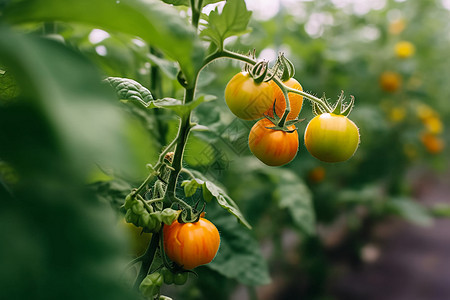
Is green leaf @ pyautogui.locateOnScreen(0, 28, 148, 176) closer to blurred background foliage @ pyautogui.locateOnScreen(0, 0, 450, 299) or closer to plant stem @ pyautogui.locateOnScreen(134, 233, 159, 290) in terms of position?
blurred background foliage @ pyautogui.locateOnScreen(0, 0, 450, 299)

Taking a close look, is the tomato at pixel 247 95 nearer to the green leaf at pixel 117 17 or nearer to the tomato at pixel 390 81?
the green leaf at pixel 117 17

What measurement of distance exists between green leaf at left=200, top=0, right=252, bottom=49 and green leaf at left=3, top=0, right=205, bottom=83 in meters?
0.17

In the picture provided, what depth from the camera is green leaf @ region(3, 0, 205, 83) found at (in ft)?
0.67

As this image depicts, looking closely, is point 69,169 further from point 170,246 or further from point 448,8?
point 448,8

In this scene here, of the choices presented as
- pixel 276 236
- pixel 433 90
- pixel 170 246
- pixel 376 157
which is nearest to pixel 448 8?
pixel 433 90

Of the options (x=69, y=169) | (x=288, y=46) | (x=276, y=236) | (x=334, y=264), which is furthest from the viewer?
(x=334, y=264)

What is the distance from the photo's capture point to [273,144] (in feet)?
1.60

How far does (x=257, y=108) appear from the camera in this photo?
464 mm

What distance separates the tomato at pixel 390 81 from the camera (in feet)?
7.69

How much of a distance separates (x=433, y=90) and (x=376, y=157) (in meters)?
1.01

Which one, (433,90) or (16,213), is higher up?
(433,90)

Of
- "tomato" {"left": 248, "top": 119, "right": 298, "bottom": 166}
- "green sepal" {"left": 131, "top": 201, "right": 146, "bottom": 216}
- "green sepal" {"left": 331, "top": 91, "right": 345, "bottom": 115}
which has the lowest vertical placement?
"green sepal" {"left": 131, "top": 201, "right": 146, "bottom": 216}

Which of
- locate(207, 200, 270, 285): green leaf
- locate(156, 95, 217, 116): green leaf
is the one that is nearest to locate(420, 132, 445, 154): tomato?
locate(207, 200, 270, 285): green leaf

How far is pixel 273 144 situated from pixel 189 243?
165mm
